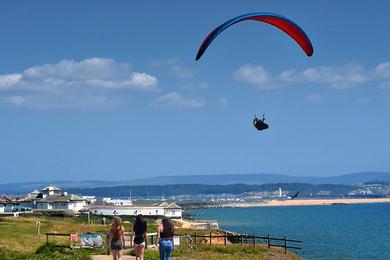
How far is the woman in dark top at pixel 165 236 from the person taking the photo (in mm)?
18703

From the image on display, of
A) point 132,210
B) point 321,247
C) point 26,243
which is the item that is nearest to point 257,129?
point 26,243

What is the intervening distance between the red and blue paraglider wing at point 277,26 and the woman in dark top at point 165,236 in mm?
6484

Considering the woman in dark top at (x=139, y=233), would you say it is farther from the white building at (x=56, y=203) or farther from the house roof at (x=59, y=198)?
the house roof at (x=59, y=198)

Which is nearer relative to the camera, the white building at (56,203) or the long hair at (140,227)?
the long hair at (140,227)

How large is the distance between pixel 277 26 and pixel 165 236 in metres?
9.56

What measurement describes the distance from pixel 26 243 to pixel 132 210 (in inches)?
3420

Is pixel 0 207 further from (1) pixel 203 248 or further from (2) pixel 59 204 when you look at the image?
(1) pixel 203 248

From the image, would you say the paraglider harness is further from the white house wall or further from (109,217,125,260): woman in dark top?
the white house wall

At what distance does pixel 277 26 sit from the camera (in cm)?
2433

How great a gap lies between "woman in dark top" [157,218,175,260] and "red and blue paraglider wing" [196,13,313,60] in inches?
255

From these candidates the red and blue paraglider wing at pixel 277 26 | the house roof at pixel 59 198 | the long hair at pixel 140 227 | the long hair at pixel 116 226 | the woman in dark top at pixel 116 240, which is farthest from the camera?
the house roof at pixel 59 198

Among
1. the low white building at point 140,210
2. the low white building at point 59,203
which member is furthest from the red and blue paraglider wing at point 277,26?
the low white building at point 140,210

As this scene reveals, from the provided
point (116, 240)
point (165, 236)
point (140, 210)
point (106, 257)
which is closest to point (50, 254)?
point (106, 257)

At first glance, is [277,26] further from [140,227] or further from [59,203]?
[59,203]
